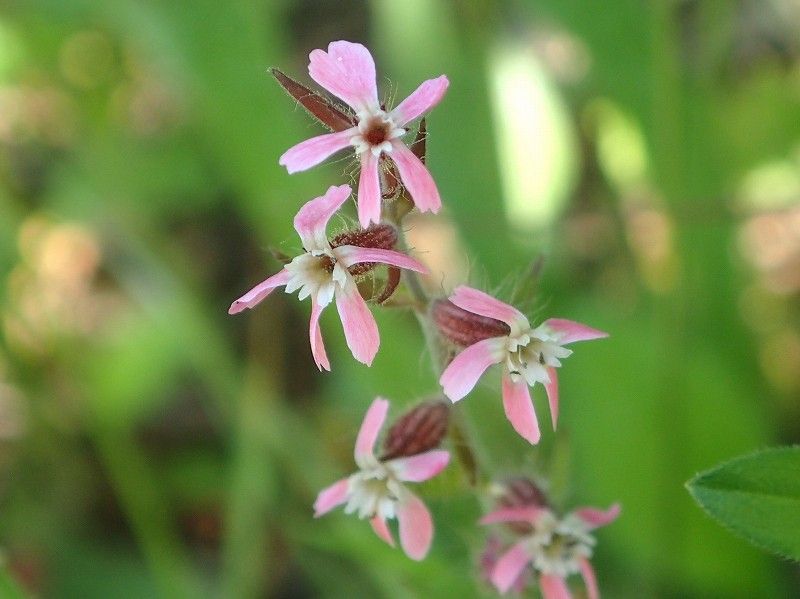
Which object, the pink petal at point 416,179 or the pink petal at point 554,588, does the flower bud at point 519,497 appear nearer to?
the pink petal at point 554,588

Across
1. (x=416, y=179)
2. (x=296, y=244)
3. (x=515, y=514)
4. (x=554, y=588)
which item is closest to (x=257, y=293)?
(x=416, y=179)

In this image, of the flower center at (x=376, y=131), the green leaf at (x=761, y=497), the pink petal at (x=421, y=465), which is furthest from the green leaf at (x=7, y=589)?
the green leaf at (x=761, y=497)

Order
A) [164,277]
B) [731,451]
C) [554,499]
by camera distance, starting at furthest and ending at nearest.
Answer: [164,277]
[731,451]
[554,499]

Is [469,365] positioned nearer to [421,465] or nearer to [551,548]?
[421,465]

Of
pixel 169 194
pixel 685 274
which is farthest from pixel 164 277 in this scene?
pixel 685 274

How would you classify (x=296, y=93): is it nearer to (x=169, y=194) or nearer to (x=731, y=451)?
(x=731, y=451)

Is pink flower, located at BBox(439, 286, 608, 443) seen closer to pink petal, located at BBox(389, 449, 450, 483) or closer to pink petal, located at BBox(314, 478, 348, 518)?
Result: pink petal, located at BBox(389, 449, 450, 483)
